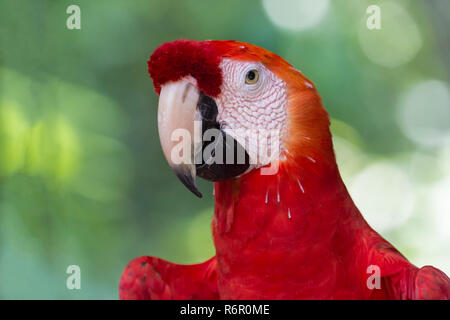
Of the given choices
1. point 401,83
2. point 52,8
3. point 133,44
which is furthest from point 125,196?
point 401,83

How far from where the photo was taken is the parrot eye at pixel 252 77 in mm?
685

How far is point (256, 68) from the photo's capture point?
69cm

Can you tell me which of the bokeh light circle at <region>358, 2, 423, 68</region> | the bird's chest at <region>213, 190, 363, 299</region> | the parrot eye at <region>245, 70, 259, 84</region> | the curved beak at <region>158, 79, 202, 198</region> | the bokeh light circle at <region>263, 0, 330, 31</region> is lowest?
the bird's chest at <region>213, 190, 363, 299</region>

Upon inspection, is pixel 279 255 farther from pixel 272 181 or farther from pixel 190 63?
pixel 190 63

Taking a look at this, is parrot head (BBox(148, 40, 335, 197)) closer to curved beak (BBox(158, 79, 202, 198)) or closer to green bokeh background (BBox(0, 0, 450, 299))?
curved beak (BBox(158, 79, 202, 198))

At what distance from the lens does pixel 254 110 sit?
27.1 inches

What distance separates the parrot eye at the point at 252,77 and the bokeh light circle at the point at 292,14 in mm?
A: 537

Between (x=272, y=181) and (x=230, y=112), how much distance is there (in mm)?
140

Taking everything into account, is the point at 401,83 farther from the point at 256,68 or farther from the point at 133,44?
the point at 133,44

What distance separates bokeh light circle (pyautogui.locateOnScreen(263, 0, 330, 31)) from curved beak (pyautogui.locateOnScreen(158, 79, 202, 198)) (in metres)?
0.61

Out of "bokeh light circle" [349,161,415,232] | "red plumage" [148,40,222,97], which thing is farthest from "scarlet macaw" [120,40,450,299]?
"bokeh light circle" [349,161,415,232]

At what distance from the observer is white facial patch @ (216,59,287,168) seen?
67cm

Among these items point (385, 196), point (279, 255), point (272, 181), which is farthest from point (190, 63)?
point (385, 196)
